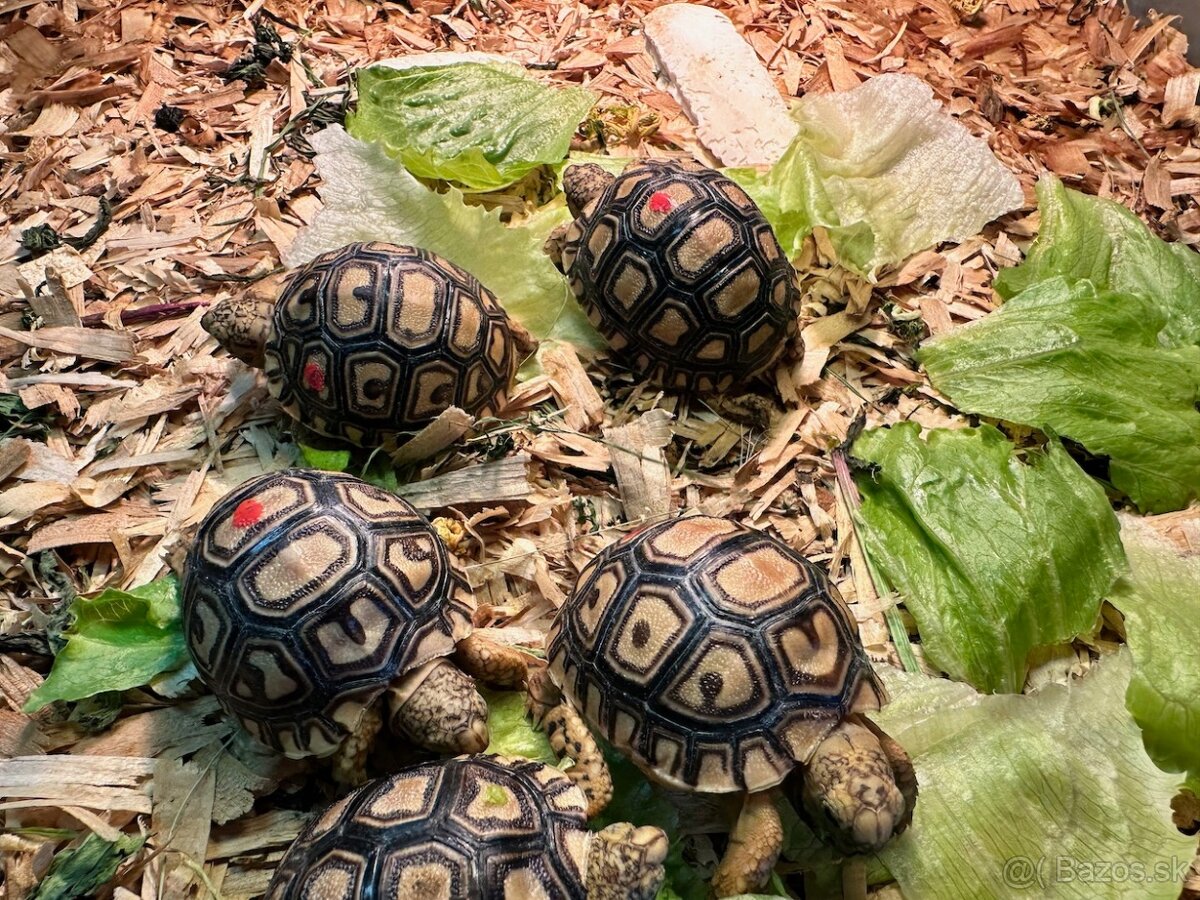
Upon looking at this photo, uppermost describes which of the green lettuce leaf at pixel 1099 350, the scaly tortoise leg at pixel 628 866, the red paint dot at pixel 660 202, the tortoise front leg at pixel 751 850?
the red paint dot at pixel 660 202

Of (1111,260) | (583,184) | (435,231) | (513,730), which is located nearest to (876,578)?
(513,730)

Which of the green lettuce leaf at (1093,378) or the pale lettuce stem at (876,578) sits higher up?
the green lettuce leaf at (1093,378)

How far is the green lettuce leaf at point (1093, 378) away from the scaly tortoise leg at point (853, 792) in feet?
A: 4.91

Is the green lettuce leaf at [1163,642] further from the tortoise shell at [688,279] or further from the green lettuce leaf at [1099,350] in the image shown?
the tortoise shell at [688,279]

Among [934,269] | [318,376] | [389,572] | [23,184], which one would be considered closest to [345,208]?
[318,376]

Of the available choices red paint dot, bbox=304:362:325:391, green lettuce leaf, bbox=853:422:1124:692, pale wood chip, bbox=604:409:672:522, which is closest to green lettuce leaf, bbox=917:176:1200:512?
green lettuce leaf, bbox=853:422:1124:692

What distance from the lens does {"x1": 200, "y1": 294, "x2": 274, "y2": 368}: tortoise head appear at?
3018 millimetres

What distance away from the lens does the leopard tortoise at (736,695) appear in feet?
7.06

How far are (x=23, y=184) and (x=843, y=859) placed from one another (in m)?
4.15

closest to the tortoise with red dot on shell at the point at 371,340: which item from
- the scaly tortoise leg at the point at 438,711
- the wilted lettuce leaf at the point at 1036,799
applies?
the scaly tortoise leg at the point at 438,711

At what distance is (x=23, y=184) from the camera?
3.77m

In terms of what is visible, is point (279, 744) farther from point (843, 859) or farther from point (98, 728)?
point (843, 859)

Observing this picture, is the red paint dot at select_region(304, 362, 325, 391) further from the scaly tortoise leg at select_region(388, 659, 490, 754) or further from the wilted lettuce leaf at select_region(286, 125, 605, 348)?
the scaly tortoise leg at select_region(388, 659, 490, 754)

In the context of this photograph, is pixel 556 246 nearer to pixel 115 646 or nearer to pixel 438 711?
pixel 438 711
